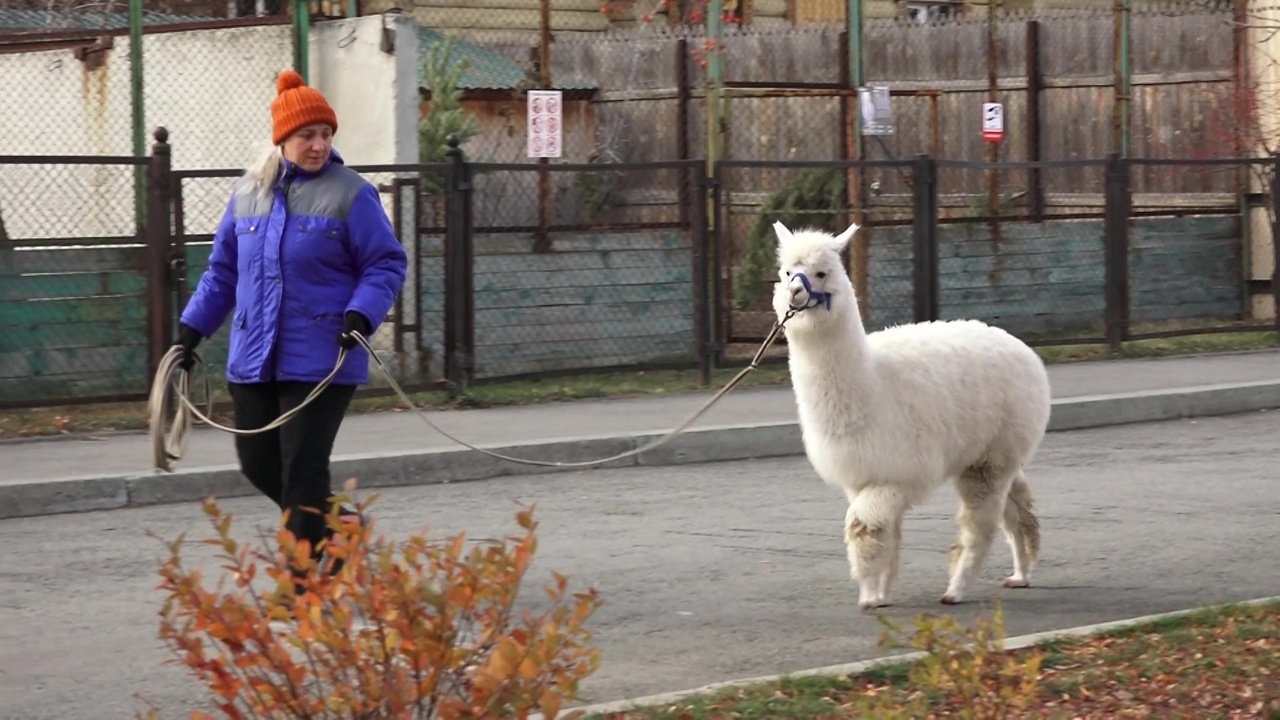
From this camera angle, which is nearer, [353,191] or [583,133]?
[353,191]

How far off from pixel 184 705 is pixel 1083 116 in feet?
61.6

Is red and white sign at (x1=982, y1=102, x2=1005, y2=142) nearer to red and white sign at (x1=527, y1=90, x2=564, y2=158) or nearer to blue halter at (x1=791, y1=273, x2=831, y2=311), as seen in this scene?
red and white sign at (x1=527, y1=90, x2=564, y2=158)

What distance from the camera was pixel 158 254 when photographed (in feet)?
43.8

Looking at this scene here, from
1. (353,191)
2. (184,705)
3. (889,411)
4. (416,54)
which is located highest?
(416,54)

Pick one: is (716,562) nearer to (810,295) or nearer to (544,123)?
(810,295)

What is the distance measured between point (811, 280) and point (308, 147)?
2.00 metres

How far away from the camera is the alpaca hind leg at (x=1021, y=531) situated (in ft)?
A: 27.0

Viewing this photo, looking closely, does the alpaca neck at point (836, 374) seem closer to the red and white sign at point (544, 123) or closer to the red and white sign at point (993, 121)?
the red and white sign at point (544, 123)

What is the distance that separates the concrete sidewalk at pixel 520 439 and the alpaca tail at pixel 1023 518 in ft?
14.0

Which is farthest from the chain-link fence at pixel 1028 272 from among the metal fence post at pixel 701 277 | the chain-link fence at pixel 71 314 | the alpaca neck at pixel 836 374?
the alpaca neck at pixel 836 374

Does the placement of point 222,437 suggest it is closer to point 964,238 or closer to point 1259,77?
point 964,238

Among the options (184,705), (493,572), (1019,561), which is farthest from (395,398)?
(493,572)

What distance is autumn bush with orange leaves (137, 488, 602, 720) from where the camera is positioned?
3.67m

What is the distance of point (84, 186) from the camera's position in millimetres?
14602
